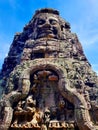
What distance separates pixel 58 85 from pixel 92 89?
2.83 m

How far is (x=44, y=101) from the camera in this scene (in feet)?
49.8

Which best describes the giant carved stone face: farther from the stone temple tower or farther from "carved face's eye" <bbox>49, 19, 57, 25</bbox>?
the stone temple tower

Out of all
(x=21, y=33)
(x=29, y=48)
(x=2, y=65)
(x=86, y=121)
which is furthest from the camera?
(x=21, y=33)

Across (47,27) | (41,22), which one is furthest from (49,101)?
(41,22)

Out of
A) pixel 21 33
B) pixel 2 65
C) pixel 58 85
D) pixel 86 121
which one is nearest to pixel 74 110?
pixel 86 121

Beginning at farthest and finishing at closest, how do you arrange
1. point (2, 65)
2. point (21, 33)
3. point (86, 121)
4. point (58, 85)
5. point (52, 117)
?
point (21, 33), point (2, 65), point (58, 85), point (52, 117), point (86, 121)

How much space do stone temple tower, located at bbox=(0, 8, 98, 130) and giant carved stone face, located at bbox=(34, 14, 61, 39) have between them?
102mm

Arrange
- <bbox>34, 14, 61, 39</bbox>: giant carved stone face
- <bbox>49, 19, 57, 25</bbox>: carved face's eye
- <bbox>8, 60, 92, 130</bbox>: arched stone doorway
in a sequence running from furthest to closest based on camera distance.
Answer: <bbox>49, 19, 57, 25</bbox>: carved face's eye < <bbox>34, 14, 61, 39</bbox>: giant carved stone face < <bbox>8, 60, 92, 130</bbox>: arched stone doorway

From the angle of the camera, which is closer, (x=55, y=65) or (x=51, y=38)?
(x=55, y=65)

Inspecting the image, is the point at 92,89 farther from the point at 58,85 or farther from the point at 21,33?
the point at 21,33

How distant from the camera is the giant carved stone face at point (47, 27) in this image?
20336mm

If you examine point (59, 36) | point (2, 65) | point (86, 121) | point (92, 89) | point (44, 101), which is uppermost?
point (59, 36)

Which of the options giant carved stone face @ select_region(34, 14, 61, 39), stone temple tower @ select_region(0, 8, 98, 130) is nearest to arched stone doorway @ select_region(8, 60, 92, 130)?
stone temple tower @ select_region(0, 8, 98, 130)

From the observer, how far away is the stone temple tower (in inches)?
539
